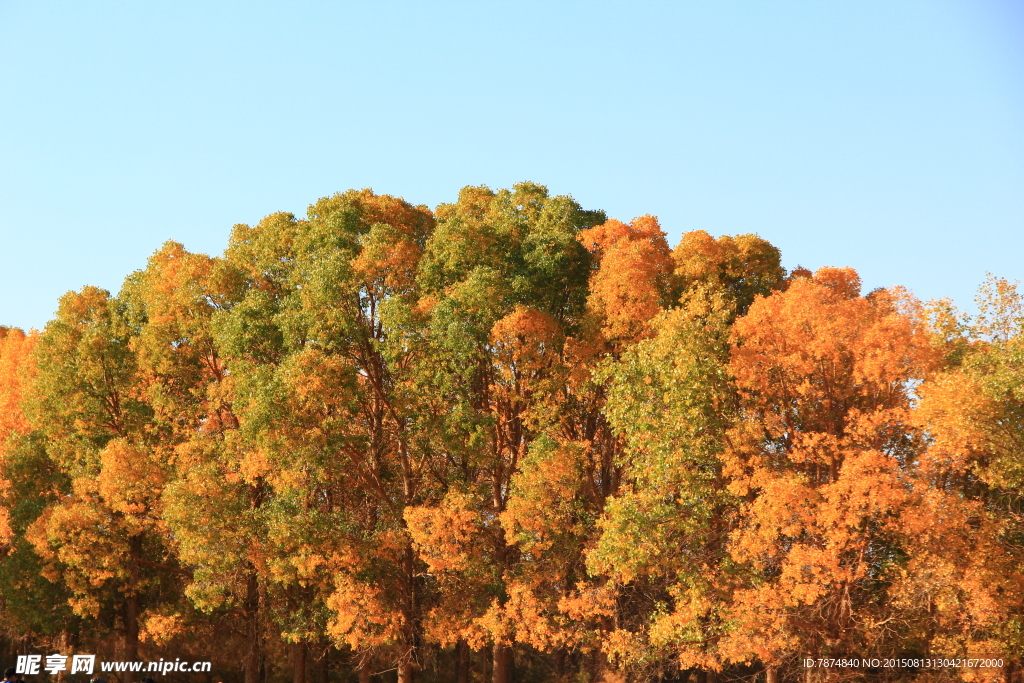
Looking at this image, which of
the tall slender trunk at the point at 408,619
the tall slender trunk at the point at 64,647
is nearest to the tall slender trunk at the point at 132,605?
the tall slender trunk at the point at 64,647

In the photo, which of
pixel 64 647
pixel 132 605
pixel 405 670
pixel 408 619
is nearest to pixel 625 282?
pixel 408 619

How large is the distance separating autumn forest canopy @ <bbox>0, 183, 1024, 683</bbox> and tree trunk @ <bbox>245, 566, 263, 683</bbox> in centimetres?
22

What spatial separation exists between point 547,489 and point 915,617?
1123cm

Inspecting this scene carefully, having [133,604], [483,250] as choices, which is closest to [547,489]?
[483,250]

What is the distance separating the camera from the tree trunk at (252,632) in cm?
3784

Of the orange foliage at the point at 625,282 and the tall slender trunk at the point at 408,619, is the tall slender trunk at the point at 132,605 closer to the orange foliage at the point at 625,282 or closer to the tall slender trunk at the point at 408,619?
the tall slender trunk at the point at 408,619

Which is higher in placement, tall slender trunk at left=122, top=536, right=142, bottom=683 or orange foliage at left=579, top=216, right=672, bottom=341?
orange foliage at left=579, top=216, right=672, bottom=341

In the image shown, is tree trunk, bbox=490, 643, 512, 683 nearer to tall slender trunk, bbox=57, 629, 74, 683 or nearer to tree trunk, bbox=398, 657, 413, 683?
tree trunk, bbox=398, 657, 413, 683

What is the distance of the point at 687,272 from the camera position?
34812 mm

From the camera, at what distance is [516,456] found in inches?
1423

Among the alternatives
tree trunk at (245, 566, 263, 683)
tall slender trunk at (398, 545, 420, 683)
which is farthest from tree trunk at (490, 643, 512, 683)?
tree trunk at (245, 566, 263, 683)

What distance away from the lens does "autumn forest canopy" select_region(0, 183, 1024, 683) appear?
91.0 feet

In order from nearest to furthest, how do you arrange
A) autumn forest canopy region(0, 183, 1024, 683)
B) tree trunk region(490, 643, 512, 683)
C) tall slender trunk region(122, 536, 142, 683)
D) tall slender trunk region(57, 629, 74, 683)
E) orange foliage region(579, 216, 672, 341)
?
autumn forest canopy region(0, 183, 1024, 683), orange foliage region(579, 216, 672, 341), tree trunk region(490, 643, 512, 683), tall slender trunk region(122, 536, 142, 683), tall slender trunk region(57, 629, 74, 683)

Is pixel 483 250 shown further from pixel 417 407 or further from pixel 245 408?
pixel 245 408
